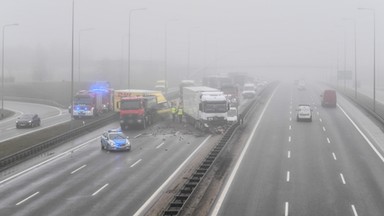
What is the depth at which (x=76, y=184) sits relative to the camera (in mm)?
30953

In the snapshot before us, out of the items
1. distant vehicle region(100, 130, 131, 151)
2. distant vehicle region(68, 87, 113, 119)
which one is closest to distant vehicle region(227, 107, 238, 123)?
distant vehicle region(100, 130, 131, 151)

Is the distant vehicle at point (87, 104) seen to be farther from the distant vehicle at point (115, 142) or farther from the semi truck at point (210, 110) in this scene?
the distant vehicle at point (115, 142)

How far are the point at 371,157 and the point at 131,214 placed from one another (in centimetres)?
2105

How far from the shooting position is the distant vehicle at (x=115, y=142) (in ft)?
141

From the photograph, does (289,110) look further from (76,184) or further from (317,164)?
(76,184)

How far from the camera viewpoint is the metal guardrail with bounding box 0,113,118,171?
37.2m

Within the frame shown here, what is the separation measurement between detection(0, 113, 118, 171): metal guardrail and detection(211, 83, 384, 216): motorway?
1505 cm

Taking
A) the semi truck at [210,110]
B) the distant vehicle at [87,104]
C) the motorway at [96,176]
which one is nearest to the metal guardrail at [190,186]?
the motorway at [96,176]

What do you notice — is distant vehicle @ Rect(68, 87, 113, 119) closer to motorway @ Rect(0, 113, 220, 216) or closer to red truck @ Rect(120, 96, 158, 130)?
red truck @ Rect(120, 96, 158, 130)

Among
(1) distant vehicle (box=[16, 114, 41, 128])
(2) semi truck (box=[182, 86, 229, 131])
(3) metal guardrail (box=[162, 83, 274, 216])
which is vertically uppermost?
(2) semi truck (box=[182, 86, 229, 131])

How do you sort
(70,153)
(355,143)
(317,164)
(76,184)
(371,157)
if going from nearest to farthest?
(76,184) < (317,164) < (371,157) < (70,153) < (355,143)

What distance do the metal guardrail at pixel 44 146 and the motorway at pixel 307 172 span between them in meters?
15.0

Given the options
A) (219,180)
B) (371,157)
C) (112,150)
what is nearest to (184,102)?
(112,150)

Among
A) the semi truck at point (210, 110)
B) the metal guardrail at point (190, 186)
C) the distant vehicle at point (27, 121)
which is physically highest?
the semi truck at point (210, 110)
